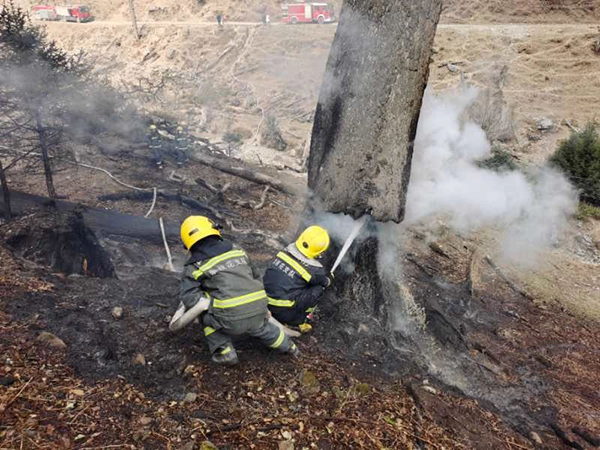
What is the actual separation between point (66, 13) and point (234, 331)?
35607 mm

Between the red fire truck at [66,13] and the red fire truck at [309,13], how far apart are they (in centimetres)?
1544

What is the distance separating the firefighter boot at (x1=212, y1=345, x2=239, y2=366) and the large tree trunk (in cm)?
186

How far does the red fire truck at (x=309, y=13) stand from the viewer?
2609 cm

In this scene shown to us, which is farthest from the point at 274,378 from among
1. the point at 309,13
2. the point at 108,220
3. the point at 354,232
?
the point at 309,13

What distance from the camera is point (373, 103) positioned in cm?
424

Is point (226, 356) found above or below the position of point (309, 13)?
below

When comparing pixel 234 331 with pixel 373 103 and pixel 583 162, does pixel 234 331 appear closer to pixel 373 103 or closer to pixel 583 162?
pixel 373 103

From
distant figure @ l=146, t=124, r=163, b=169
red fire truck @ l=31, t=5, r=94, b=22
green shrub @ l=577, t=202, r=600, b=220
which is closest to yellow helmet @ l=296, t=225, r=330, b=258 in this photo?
distant figure @ l=146, t=124, r=163, b=169

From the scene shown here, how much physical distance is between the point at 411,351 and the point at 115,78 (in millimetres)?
24713

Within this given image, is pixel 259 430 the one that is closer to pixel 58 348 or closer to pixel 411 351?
pixel 58 348

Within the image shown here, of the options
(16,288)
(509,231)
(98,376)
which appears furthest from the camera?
(509,231)

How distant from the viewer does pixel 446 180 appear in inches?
348

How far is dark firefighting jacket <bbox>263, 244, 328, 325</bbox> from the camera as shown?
3994 mm

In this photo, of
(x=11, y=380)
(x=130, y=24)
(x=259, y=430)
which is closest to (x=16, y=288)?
(x=11, y=380)
